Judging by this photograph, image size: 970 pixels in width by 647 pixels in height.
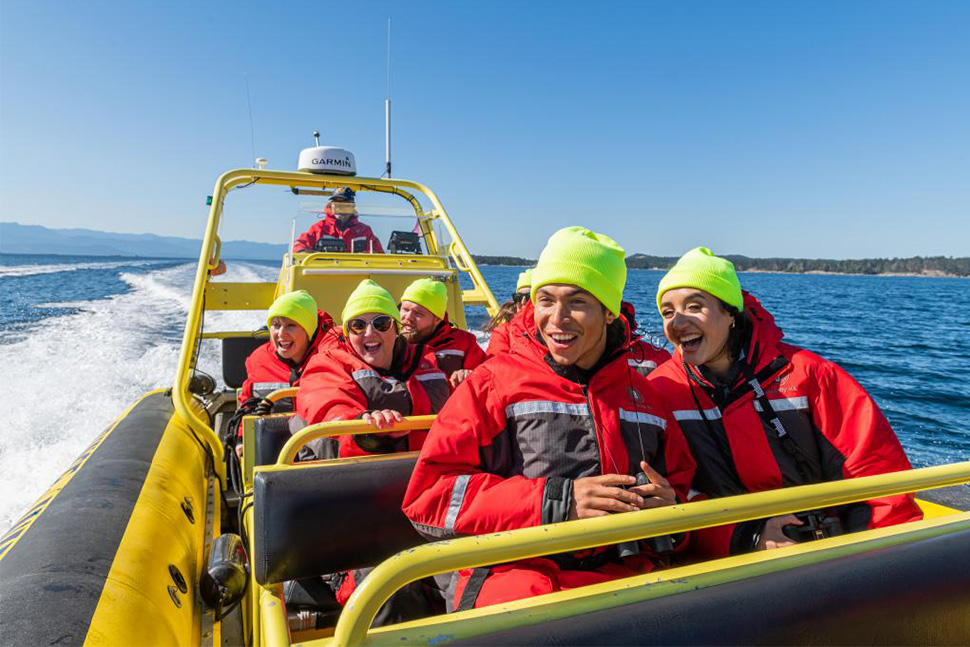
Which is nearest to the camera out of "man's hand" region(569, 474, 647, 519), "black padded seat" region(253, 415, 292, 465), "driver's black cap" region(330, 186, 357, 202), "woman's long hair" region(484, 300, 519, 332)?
"man's hand" region(569, 474, 647, 519)

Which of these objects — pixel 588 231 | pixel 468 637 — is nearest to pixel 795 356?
pixel 588 231

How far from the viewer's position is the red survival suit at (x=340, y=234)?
5.53 metres

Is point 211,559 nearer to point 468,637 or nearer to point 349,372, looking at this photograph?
point 349,372

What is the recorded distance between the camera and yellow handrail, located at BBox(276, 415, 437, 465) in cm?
194

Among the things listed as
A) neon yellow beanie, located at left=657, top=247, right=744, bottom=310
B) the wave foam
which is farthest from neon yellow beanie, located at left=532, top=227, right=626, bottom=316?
the wave foam

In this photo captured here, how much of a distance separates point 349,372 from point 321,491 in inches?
36.1

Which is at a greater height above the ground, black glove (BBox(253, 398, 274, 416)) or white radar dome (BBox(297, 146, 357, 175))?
white radar dome (BBox(297, 146, 357, 175))

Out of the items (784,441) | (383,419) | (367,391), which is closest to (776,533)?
(784,441)

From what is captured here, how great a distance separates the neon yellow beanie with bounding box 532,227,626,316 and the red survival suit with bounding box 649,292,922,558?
0.52 metres

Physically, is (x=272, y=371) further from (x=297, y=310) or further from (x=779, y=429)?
(x=779, y=429)

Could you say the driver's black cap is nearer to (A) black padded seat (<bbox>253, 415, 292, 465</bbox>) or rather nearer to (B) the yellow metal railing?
(B) the yellow metal railing

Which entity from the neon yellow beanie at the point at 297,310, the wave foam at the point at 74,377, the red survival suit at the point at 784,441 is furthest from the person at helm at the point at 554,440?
the wave foam at the point at 74,377

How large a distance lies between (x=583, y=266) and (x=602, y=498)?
63cm

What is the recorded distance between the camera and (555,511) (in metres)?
1.42
